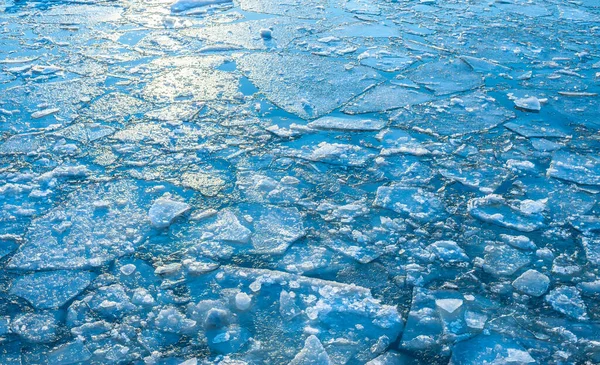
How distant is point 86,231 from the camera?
229 centimetres

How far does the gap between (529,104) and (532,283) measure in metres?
1.85

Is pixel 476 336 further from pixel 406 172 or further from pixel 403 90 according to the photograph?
pixel 403 90

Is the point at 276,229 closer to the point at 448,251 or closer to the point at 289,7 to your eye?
the point at 448,251

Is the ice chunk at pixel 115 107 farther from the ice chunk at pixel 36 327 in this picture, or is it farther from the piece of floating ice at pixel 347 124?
the ice chunk at pixel 36 327

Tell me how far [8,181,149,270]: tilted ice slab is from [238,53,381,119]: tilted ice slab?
137 centimetres

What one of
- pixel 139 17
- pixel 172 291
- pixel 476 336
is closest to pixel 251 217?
pixel 172 291

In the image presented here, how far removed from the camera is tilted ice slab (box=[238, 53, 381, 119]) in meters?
3.46

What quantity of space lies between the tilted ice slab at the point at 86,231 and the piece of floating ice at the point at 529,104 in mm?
2614

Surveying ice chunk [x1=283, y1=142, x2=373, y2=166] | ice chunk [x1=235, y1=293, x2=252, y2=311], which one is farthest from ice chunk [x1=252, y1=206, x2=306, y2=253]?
ice chunk [x1=283, y1=142, x2=373, y2=166]

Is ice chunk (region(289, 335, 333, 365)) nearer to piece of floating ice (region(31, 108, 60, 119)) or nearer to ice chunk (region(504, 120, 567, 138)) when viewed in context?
ice chunk (region(504, 120, 567, 138))

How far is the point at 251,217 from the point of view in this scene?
238 centimetres

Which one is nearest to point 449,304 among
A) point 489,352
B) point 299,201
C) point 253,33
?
point 489,352

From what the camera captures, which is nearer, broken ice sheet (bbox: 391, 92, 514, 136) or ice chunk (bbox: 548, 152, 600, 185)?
ice chunk (bbox: 548, 152, 600, 185)

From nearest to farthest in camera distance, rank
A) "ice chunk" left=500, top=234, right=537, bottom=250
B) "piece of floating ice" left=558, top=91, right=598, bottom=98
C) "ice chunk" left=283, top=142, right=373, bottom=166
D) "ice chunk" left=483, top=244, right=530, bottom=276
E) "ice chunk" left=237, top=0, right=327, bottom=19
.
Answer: "ice chunk" left=483, top=244, right=530, bottom=276 → "ice chunk" left=500, top=234, right=537, bottom=250 → "ice chunk" left=283, top=142, right=373, bottom=166 → "piece of floating ice" left=558, top=91, right=598, bottom=98 → "ice chunk" left=237, top=0, right=327, bottom=19
